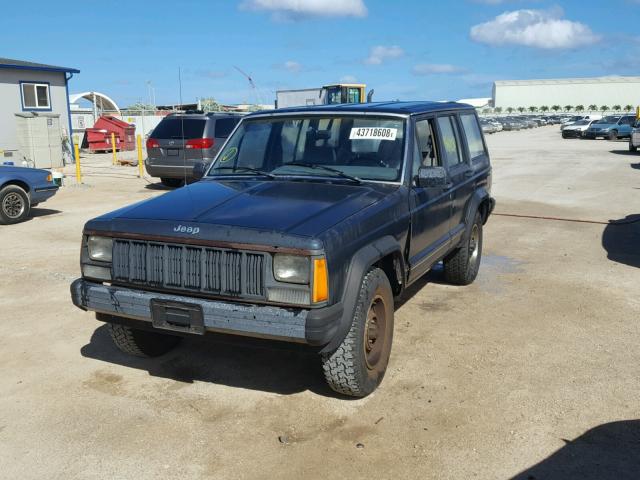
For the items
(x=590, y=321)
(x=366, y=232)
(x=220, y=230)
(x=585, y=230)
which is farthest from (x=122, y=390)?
(x=585, y=230)

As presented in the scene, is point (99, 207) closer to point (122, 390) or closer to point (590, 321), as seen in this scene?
point (122, 390)

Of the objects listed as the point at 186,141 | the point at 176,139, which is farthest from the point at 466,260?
the point at 176,139

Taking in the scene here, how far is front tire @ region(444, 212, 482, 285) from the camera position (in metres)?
6.44

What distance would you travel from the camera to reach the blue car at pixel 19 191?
33.5 feet

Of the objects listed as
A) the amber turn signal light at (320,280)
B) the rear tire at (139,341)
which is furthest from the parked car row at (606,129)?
the amber turn signal light at (320,280)

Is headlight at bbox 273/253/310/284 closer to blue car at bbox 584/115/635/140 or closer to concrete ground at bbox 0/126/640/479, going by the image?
concrete ground at bbox 0/126/640/479

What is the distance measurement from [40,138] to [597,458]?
20.5 metres

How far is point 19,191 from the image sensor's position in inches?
410

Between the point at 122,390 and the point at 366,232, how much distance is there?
202 centimetres

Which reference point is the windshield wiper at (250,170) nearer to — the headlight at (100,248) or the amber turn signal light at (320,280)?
the headlight at (100,248)

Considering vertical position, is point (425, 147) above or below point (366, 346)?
above

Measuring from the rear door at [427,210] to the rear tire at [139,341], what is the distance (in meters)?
2.02

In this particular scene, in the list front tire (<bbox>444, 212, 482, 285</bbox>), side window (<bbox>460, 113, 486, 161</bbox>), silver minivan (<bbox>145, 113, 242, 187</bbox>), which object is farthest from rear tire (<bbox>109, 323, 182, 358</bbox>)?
silver minivan (<bbox>145, 113, 242, 187</bbox>)

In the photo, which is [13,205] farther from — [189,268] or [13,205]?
[189,268]
